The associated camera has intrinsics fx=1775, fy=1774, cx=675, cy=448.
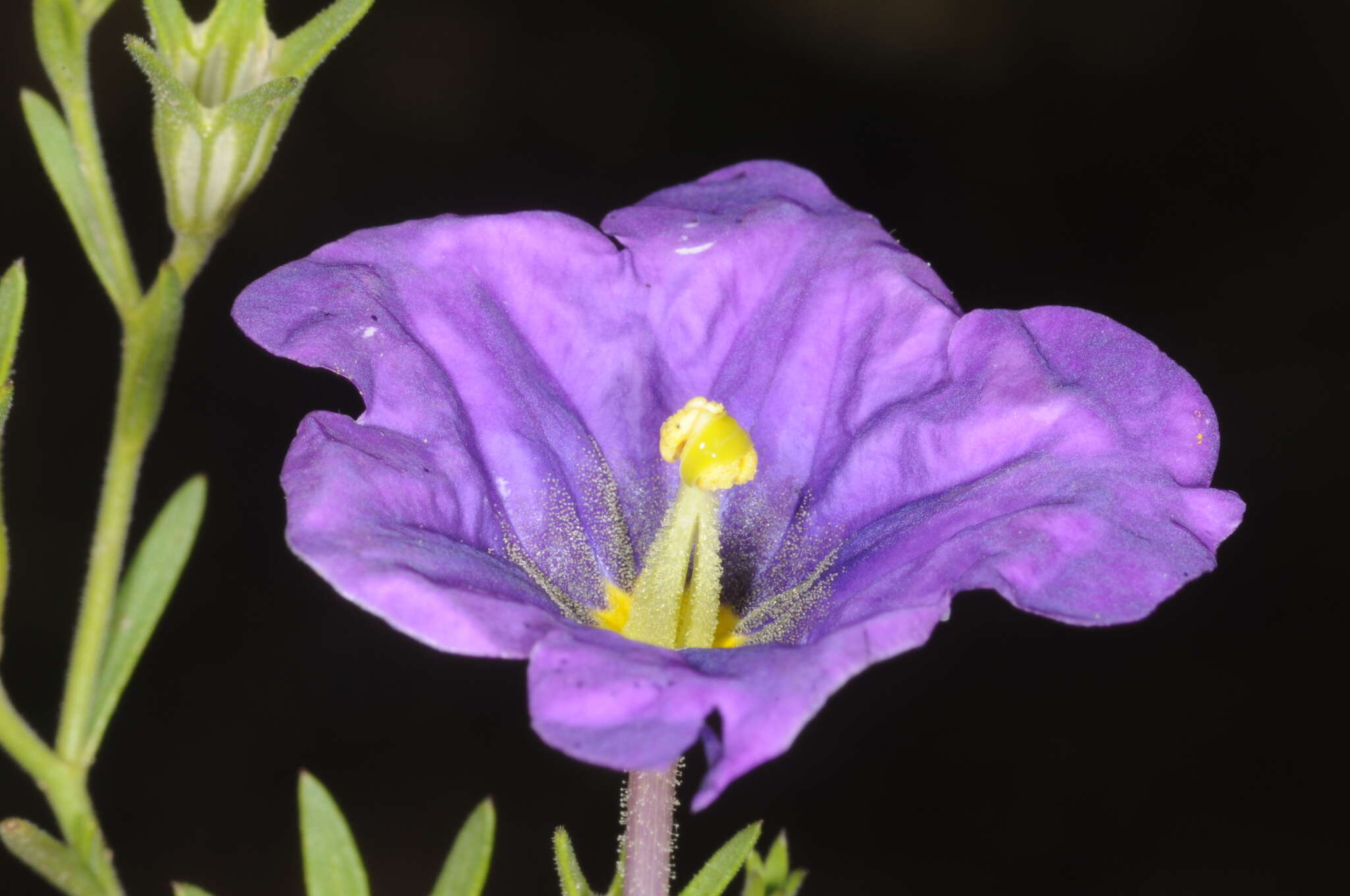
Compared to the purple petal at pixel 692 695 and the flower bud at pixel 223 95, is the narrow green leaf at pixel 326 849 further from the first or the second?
the flower bud at pixel 223 95

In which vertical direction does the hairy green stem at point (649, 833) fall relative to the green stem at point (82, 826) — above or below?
above

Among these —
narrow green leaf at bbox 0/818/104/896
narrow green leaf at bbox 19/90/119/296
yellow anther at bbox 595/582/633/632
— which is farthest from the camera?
yellow anther at bbox 595/582/633/632

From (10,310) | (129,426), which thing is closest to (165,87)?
(10,310)

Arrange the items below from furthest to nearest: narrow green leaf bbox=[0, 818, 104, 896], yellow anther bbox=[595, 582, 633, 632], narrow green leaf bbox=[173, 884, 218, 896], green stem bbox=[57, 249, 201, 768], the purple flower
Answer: yellow anther bbox=[595, 582, 633, 632] → green stem bbox=[57, 249, 201, 768] → narrow green leaf bbox=[173, 884, 218, 896] → narrow green leaf bbox=[0, 818, 104, 896] → the purple flower

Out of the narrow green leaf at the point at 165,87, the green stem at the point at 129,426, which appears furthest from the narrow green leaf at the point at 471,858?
the narrow green leaf at the point at 165,87

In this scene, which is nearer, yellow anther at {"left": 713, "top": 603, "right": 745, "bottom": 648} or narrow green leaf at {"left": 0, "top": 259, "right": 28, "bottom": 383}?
narrow green leaf at {"left": 0, "top": 259, "right": 28, "bottom": 383}

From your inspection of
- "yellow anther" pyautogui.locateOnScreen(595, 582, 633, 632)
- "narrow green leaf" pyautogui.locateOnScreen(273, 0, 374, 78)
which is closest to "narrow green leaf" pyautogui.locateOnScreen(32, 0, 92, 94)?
"narrow green leaf" pyautogui.locateOnScreen(273, 0, 374, 78)

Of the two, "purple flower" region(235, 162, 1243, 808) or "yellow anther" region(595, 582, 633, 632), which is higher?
"purple flower" region(235, 162, 1243, 808)

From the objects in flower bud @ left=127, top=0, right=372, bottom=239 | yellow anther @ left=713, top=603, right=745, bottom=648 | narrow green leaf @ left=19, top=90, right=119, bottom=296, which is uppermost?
flower bud @ left=127, top=0, right=372, bottom=239

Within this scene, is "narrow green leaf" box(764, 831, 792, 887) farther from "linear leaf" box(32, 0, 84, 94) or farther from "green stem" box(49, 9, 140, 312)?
"linear leaf" box(32, 0, 84, 94)
